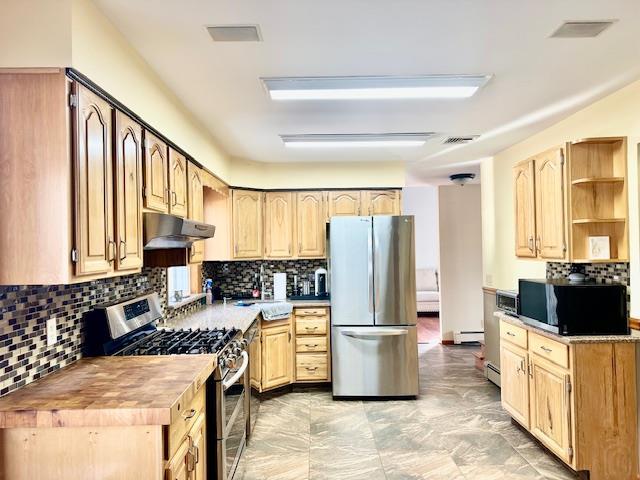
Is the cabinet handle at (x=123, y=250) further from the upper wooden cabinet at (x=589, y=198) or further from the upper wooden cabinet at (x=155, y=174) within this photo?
the upper wooden cabinet at (x=589, y=198)

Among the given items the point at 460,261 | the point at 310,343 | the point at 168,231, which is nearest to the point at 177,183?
the point at 168,231

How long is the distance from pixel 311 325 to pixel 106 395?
307 cm

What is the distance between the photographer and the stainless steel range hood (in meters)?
2.43

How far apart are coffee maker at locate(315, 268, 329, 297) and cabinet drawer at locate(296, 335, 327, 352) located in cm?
61

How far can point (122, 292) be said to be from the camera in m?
2.80

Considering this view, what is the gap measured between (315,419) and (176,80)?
9.55ft

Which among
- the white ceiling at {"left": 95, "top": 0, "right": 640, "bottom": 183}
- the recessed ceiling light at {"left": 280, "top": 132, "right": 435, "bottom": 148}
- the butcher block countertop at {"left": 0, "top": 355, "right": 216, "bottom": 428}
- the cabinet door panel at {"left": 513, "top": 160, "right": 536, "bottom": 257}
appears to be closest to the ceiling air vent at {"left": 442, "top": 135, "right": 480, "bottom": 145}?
the recessed ceiling light at {"left": 280, "top": 132, "right": 435, "bottom": 148}

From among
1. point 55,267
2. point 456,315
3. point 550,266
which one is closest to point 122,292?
point 55,267

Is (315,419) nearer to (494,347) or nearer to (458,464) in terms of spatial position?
(458,464)

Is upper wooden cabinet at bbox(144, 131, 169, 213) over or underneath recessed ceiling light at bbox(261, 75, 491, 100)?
underneath

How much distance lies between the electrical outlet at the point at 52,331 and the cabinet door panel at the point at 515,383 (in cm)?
299

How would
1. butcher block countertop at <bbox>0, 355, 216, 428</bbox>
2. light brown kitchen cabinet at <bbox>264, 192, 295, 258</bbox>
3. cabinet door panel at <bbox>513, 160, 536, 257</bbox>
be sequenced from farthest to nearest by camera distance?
light brown kitchen cabinet at <bbox>264, 192, 295, 258</bbox> < cabinet door panel at <bbox>513, 160, 536, 257</bbox> < butcher block countertop at <bbox>0, 355, 216, 428</bbox>

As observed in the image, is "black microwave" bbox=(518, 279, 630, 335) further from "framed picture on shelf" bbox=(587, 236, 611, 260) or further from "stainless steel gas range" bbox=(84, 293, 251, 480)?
"stainless steel gas range" bbox=(84, 293, 251, 480)

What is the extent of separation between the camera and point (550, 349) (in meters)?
2.98
